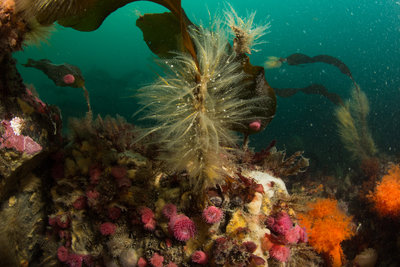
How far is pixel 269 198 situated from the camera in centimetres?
267

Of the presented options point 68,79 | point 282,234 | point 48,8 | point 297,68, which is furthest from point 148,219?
point 297,68

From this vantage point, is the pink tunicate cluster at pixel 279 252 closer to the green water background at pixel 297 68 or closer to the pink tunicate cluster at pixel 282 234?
the pink tunicate cluster at pixel 282 234

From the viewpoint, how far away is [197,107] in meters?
2.02

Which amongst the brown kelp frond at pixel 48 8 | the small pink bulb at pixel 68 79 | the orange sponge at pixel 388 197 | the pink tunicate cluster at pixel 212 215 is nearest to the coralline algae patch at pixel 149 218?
the pink tunicate cluster at pixel 212 215

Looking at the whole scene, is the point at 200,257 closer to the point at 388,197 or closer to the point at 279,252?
the point at 279,252

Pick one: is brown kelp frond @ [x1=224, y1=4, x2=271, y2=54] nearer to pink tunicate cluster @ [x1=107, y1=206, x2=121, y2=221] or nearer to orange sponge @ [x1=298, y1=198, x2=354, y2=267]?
pink tunicate cluster @ [x1=107, y1=206, x2=121, y2=221]

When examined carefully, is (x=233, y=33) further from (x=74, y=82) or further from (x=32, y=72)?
(x=32, y=72)

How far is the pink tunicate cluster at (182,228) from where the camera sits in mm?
2176

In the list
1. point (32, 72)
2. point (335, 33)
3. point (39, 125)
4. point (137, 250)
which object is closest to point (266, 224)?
point (137, 250)

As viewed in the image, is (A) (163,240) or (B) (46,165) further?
(B) (46,165)

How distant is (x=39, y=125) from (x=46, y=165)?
0.62m

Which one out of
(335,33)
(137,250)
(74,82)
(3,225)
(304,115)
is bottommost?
(304,115)

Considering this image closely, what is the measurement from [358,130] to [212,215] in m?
8.27

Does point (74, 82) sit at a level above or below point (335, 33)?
below
